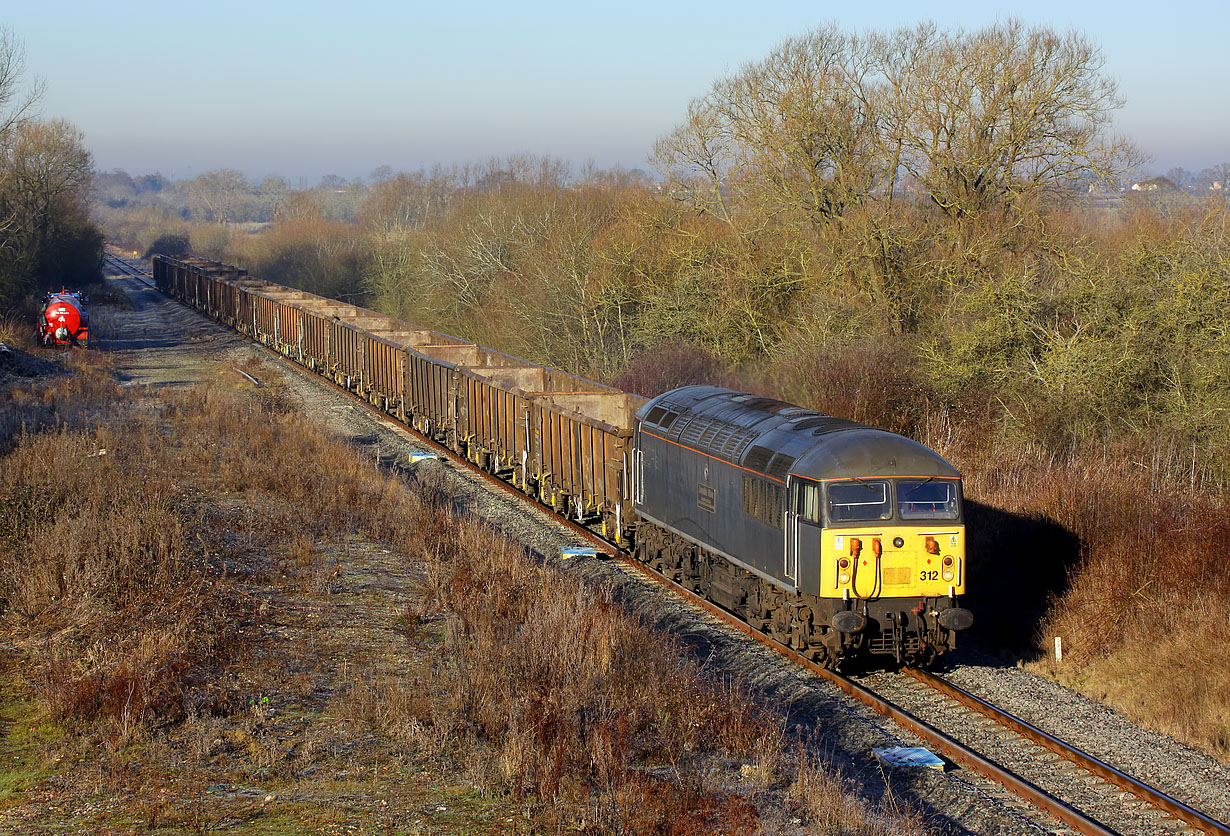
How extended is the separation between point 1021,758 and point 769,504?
375 cm

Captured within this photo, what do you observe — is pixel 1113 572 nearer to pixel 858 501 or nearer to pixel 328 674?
pixel 858 501

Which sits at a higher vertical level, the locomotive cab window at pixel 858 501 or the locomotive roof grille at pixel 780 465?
the locomotive roof grille at pixel 780 465

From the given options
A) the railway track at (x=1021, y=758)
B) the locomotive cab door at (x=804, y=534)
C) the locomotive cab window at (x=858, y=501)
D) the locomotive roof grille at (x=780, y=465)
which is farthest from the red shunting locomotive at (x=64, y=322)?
the locomotive cab window at (x=858, y=501)

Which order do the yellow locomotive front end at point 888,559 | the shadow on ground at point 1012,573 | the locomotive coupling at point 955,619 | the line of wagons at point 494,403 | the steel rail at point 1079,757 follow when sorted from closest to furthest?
1. the steel rail at point 1079,757
2. the yellow locomotive front end at point 888,559
3. the locomotive coupling at point 955,619
4. the shadow on ground at point 1012,573
5. the line of wagons at point 494,403

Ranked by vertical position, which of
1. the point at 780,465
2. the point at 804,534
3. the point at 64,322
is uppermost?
the point at 64,322

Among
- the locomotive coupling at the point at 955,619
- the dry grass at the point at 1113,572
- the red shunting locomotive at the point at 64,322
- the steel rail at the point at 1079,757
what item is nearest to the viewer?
the steel rail at the point at 1079,757

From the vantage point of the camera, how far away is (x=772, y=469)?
12.1 m

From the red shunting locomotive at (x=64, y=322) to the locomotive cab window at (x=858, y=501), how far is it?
3741 centimetres

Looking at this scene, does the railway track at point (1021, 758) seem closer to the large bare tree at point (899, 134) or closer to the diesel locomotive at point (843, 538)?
the diesel locomotive at point (843, 538)

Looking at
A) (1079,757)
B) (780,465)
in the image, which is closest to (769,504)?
(780,465)

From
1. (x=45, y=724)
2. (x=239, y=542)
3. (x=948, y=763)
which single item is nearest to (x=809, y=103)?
(x=239, y=542)

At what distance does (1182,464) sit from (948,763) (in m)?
11.3

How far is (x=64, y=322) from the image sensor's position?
4022cm

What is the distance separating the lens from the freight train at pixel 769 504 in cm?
1131
